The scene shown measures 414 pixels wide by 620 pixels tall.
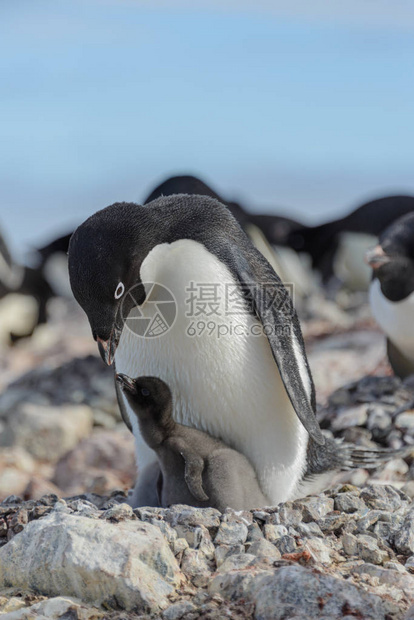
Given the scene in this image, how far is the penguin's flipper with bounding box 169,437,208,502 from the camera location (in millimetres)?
3123

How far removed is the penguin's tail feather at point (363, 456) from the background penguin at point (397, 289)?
1.88m

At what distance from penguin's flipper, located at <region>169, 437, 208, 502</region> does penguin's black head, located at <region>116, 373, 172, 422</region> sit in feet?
0.38

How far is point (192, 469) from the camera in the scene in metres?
3.14

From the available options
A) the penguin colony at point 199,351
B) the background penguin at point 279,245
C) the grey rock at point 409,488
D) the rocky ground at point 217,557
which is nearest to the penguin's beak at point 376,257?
the rocky ground at point 217,557

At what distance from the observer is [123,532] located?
8.20ft

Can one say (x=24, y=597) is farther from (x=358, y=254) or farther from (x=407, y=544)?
(x=358, y=254)

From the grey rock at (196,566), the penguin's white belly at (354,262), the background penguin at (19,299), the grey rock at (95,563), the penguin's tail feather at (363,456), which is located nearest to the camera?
the grey rock at (95,563)

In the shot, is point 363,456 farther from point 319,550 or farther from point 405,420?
point 319,550

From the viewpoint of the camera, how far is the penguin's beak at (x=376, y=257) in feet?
18.4

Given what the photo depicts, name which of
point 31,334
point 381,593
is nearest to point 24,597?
point 381,593

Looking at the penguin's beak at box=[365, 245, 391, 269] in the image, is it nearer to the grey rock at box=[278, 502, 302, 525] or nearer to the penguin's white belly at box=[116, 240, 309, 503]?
the penguin's white belly at box=[116, 240, 309, 503]

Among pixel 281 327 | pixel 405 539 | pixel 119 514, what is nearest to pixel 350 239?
pixel 281 327

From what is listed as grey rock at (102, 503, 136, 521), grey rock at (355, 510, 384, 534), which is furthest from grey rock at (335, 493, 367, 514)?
grey rock at (102, 503, 136, 521)

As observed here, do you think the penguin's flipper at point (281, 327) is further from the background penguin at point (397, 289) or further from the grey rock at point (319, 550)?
the background penguin at point (397, 289)
